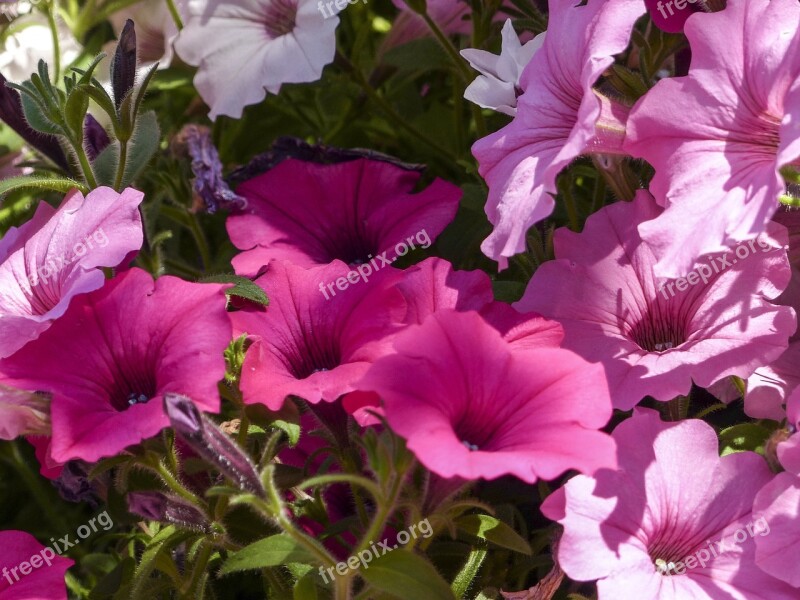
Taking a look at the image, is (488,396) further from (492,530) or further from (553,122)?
(553,122)

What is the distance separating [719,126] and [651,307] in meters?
0.16

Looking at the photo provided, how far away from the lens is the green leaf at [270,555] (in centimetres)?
64

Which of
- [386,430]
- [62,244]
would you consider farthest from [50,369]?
[386,430]

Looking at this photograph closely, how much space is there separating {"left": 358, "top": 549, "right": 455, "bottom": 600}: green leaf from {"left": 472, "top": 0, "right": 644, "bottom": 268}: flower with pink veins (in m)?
0.21

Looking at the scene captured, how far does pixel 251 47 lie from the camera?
101 centimetres

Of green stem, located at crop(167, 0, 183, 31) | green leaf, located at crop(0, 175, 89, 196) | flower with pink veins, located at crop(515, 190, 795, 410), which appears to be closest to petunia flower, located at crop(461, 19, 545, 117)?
flower with pink veins, located at crop(515, 190, 795, 410)

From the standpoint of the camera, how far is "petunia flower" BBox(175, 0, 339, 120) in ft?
3.12

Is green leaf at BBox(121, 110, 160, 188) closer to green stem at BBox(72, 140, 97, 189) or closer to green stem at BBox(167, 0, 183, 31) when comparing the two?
green stem at BBox(72, 140, 97, 189)

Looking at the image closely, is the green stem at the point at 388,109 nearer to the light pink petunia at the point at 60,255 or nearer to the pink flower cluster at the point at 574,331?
the pink flower cluster at the point at 574,331

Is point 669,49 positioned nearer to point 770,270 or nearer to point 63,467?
point 770,270

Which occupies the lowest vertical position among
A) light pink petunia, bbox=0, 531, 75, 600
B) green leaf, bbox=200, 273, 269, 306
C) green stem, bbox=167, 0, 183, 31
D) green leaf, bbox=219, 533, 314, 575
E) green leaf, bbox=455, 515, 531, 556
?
green leaf, bbox=455, 515, 531, 556

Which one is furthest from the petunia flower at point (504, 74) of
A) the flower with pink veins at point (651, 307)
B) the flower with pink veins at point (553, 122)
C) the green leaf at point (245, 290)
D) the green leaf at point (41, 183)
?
the green leaf at point (41, 183)

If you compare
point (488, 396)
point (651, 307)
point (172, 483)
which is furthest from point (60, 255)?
point (651, 307)

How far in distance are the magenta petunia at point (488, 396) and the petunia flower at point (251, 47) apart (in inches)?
16.7
